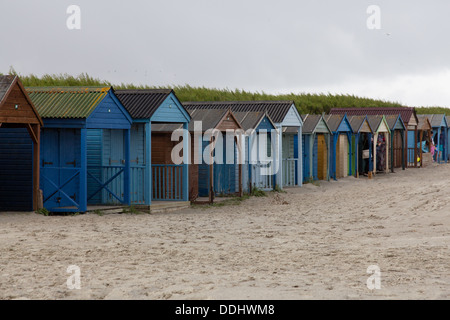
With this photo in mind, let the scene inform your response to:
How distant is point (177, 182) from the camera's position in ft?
70.7

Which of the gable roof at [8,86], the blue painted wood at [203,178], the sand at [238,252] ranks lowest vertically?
the sand at [238,252]

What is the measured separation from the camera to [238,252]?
13188 mm

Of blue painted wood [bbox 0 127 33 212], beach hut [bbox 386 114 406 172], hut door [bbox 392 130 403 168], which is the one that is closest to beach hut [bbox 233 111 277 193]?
blue painted wood [bbox 0 127 33 212]

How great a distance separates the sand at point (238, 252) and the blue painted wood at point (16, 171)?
71 centimetres

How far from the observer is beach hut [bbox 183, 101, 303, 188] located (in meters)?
27.2

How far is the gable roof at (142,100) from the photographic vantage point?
1980cm

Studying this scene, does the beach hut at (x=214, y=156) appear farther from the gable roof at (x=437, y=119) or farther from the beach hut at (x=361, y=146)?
the gable roof at (x=437, y=119)

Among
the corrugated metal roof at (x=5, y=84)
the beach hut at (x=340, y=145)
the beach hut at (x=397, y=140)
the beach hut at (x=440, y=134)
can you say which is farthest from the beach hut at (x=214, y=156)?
the beach hut at (x=440, y=134)

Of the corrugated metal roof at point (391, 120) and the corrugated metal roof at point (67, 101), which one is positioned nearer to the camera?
the corrugated metal roof at point (67, 101)

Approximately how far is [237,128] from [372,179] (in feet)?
43.4

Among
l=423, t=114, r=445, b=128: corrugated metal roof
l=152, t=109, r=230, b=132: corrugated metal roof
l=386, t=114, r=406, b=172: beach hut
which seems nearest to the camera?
l=152, t=109, r=230, b=132: corrugated metal roof

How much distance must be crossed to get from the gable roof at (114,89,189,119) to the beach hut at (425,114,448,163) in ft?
99.9

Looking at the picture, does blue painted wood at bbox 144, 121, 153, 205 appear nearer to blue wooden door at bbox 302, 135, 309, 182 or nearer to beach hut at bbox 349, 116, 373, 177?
blue wooden door at bbox 302, 135, 309, 182

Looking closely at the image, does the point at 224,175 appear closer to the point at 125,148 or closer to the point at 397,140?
the point at 125,148
